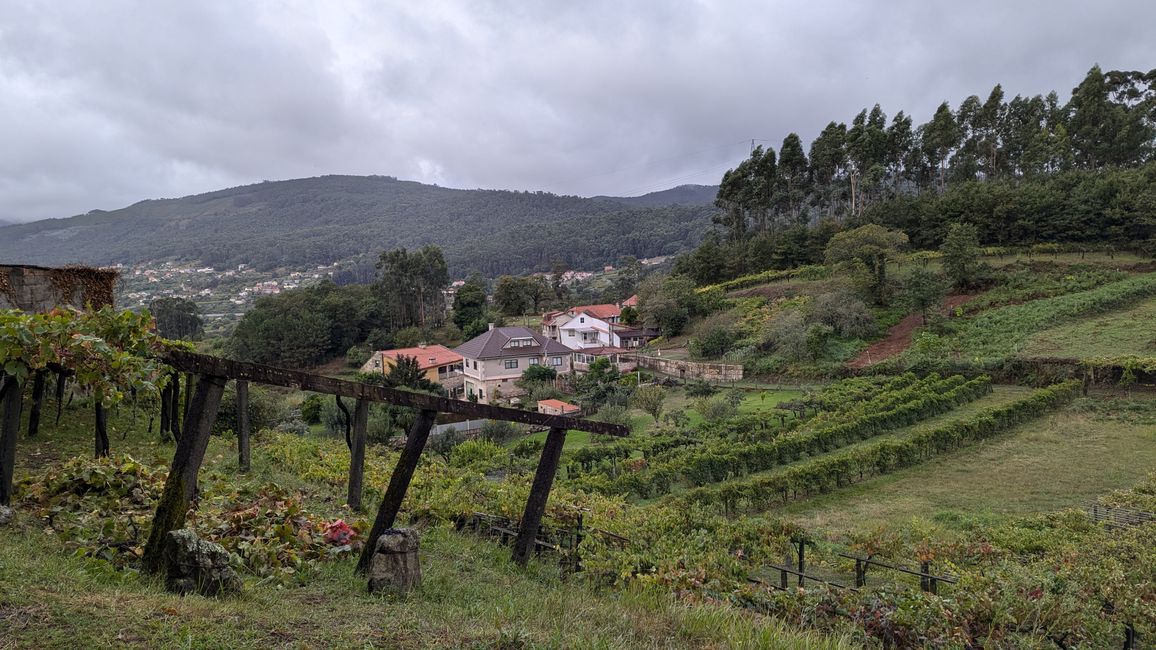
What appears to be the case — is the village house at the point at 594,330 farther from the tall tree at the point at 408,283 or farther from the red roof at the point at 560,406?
the red roof at the point at 560,406

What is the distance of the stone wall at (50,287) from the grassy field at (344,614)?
9713 mm

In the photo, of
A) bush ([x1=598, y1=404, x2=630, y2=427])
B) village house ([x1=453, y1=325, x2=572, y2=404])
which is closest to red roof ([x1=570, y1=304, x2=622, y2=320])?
village house ([x1=453, y1=325, x2=572, y2=404])

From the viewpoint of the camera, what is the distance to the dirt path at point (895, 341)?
33.2m

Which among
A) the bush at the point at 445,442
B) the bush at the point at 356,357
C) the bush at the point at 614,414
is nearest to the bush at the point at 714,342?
the bush at the point at 614,414

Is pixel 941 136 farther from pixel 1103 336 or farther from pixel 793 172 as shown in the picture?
pixel 1103 336

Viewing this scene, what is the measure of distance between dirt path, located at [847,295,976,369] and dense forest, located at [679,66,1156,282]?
12427mm

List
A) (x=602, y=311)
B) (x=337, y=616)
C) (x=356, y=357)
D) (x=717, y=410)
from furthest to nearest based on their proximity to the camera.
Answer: (x=602, y=311), (x=356, y=357), (x=717, y=410), (x=337, y=616)

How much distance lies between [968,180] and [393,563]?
62956mm

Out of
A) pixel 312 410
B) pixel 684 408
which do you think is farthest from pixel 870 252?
pixel 312 410

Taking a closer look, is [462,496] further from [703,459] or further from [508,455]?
[508,455]

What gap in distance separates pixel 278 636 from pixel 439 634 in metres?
0.84

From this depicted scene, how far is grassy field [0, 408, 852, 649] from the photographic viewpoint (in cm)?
292

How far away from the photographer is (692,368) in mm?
38625

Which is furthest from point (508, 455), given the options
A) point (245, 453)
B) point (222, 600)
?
point (222, 600)
